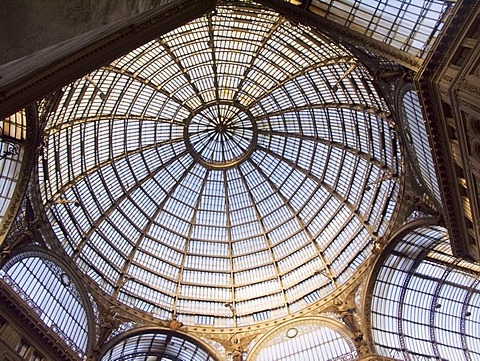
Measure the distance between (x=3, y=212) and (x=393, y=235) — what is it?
A: 2675cm

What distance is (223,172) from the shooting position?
151 feet

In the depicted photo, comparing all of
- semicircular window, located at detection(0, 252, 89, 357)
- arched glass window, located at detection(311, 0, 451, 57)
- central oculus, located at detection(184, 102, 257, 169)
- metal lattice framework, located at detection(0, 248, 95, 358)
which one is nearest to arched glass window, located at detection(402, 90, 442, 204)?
arched glass window, located at detection(311, 0, 451, 57)

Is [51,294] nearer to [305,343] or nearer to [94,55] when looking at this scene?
[305,343]

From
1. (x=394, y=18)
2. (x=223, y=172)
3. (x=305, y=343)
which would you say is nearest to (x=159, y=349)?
(x=305, y=343)

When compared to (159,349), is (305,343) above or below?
above

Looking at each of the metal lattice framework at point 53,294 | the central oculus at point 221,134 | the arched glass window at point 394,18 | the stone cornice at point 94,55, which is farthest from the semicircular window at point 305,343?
the stone cornice at point 94,55

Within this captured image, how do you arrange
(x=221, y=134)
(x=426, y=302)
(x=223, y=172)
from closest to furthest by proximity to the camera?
1. (x=426, y=302)
2. (x=221, y=134)
3. (x=223, y=172)

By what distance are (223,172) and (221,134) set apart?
4340mm

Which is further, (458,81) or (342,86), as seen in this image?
(342,86)

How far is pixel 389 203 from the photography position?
34906 mm

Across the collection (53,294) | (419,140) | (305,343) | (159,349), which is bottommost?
(53,294)

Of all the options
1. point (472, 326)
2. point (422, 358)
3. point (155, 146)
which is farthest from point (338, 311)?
point (155, 146)

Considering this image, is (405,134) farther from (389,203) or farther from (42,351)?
(42,351)

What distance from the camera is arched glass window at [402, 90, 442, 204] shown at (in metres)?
23.1
